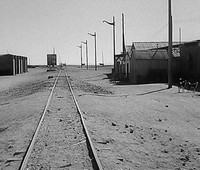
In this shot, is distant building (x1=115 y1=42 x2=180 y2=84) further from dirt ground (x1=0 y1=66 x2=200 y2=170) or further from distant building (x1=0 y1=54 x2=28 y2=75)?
distant building (x1=0 y1=54 x2=28 y2=75)

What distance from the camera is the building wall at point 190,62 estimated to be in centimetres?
2948

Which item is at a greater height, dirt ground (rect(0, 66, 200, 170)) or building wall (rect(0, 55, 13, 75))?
building wall (rect(0, 55, 13, 75))

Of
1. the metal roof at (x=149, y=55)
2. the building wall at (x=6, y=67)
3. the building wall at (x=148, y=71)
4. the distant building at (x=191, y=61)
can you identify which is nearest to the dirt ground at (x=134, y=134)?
the distant building at (x=191, y=61)

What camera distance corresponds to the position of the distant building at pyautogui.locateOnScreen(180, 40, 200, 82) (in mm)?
29422

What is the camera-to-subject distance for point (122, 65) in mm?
46000

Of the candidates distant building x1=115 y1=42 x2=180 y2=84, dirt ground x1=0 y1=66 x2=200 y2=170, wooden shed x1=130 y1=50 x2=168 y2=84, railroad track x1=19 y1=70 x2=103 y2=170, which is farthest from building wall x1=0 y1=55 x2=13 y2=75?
railroad track x1=19 y1=70 x2=103 y2=170

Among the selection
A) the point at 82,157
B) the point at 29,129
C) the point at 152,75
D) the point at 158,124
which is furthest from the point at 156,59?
the point at 82,157

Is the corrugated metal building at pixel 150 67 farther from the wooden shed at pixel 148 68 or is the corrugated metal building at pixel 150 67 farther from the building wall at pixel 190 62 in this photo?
the building wall at pixel 190 62

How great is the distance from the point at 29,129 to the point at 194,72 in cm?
2330

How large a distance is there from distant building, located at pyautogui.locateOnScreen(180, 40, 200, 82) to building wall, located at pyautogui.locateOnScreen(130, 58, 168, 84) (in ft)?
7.15

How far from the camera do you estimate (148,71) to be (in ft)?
111

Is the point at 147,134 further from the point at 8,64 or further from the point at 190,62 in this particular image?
the point at 8,64

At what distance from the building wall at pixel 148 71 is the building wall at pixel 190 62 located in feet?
7.19

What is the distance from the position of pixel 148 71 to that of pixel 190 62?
4.55 m
